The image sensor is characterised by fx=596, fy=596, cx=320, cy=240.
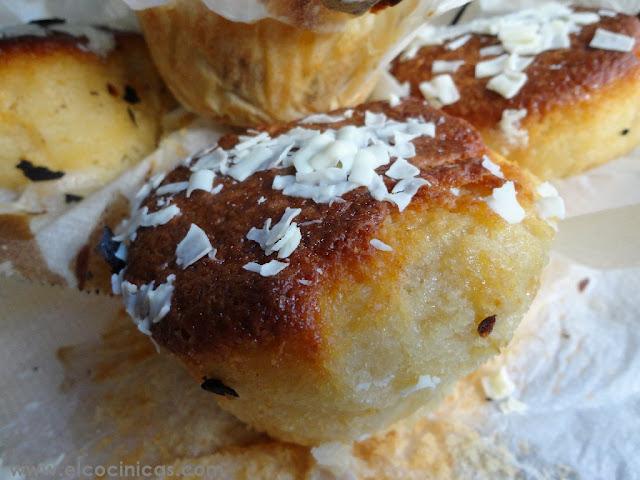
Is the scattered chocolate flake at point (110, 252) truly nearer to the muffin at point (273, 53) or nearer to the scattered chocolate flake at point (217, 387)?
the scattered chocolate flake at point (217, 387)

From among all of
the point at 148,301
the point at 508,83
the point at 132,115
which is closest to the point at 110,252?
the point at 148,301

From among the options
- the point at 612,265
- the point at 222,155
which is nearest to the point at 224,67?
the point at 222,155

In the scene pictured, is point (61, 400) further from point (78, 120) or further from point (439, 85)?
point (439, 85)

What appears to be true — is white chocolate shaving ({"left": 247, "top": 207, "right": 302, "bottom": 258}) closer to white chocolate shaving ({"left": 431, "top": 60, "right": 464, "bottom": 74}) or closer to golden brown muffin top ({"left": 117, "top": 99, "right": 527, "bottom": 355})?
golden brown muffin top ({"left": 117, "top": 99, "right": 527, "bottom": 355})

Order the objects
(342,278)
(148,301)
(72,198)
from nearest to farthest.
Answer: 1. (342,278)
2. (148,301)
3. (72,198)

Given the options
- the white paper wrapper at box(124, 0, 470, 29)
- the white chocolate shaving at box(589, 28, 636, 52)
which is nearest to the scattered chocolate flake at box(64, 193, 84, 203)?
the white paper wrapper at box(124, 0, 470, 29)

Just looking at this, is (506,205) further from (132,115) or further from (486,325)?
(132,115)
